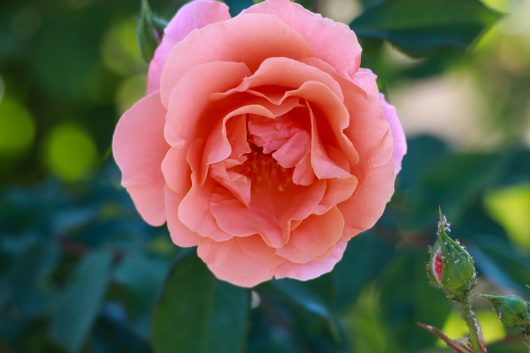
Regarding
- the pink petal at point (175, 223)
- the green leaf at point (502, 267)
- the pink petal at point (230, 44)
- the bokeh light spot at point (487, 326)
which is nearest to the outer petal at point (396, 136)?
the pink petal at point (230, 44)

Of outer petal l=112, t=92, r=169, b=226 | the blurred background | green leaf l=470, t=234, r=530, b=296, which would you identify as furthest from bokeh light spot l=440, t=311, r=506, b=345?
outer petal l=112, t=92, r=169, b=226

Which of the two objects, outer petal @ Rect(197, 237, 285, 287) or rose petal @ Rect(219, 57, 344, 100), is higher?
rose petal @ Rect(219, 57, 344, 100)

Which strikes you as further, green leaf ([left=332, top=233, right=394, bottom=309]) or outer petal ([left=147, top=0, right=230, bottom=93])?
green leaf ([left=332, top=233, right=394, bottom=309])

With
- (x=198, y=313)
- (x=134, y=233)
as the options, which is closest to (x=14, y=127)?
(x=134, y=233)

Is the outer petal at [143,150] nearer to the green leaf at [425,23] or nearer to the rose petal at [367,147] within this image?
the rose petal at [367,147]

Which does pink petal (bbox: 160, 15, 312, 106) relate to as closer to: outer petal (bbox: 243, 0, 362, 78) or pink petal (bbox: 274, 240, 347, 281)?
outer petal (bbox: 243, 0, 362, 78)

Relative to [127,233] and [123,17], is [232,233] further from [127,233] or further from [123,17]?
[123,17]

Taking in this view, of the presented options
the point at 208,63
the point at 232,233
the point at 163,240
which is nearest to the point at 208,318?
the point at 232,233

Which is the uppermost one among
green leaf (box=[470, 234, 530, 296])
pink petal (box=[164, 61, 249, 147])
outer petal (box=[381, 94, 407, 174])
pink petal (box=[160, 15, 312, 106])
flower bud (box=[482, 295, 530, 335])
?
pink petal (box=[160, 15, 312, 106])
